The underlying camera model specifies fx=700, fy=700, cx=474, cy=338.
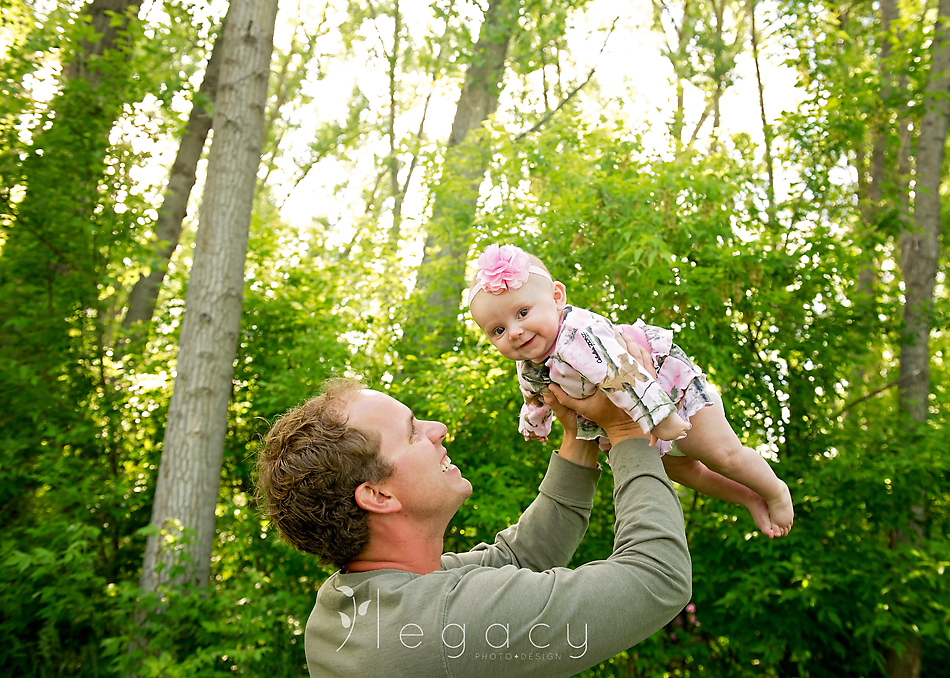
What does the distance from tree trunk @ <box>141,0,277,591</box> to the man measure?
347cm

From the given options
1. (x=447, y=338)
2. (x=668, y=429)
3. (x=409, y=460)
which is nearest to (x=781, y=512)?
(x=668, y=429)

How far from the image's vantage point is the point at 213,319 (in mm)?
4988

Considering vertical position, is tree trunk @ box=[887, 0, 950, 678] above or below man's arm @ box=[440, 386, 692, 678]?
above

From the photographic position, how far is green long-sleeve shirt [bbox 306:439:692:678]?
1.29 metres

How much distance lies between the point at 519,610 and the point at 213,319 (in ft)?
13.8

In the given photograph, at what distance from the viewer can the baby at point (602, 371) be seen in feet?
5.95

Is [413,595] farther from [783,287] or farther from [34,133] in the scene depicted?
[34,133]

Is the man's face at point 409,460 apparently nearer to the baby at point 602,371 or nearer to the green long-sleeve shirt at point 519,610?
the green long-sleeve shirt at point 519,610

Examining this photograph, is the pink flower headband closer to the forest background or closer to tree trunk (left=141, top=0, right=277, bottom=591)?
the forest background

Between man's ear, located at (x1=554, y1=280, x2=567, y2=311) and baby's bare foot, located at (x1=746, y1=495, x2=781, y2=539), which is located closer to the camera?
baby's bare foot, located at (x1=746, y1=495, x2=781, y2=539)

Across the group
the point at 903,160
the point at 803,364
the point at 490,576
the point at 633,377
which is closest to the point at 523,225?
the point at 803,364

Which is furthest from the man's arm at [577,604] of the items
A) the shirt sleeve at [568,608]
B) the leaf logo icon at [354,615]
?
the leaf logo icon at [354,615]

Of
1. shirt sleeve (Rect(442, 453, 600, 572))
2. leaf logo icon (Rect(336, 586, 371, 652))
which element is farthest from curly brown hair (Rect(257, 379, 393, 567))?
shirt sleeve (Rect(442, 453, 600, 572))

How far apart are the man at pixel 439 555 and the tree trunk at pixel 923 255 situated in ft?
14.0
